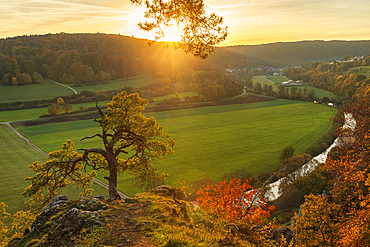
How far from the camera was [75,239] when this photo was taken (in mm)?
10289

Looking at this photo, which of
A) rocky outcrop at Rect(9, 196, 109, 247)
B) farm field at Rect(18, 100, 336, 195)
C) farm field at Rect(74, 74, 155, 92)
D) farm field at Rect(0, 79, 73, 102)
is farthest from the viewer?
farm field at Rect(74, 74, 155, 92)

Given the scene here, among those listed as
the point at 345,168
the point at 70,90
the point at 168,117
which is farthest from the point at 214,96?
the point at 345,168

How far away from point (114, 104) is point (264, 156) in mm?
49781

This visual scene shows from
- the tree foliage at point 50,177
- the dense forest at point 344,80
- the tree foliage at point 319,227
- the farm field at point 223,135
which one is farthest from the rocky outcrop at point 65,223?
the dense forest at point 344,80

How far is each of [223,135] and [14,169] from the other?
57246 mm

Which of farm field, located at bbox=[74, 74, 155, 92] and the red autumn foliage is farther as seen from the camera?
farm field, located at bbox=[74, 74, 155, 92]

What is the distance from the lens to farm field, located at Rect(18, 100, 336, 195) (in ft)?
173

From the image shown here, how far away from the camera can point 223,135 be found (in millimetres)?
78125

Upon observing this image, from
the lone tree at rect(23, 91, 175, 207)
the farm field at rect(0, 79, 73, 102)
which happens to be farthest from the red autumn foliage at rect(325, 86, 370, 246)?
the farm field at rect(0, 79, 73, 102)

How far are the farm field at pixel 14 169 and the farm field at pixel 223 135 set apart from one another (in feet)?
13.6

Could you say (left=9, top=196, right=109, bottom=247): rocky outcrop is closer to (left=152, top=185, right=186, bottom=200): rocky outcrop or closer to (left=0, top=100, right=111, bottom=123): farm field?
(left=152, top=185, right=186, bottom=200): rocky outcrop

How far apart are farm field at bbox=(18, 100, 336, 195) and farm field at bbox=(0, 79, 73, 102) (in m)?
55.1

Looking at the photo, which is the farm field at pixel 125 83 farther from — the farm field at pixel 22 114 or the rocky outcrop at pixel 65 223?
the rocky outcrop at pixel 65 223

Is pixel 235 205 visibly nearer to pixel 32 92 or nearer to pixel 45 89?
pixel 32 92
